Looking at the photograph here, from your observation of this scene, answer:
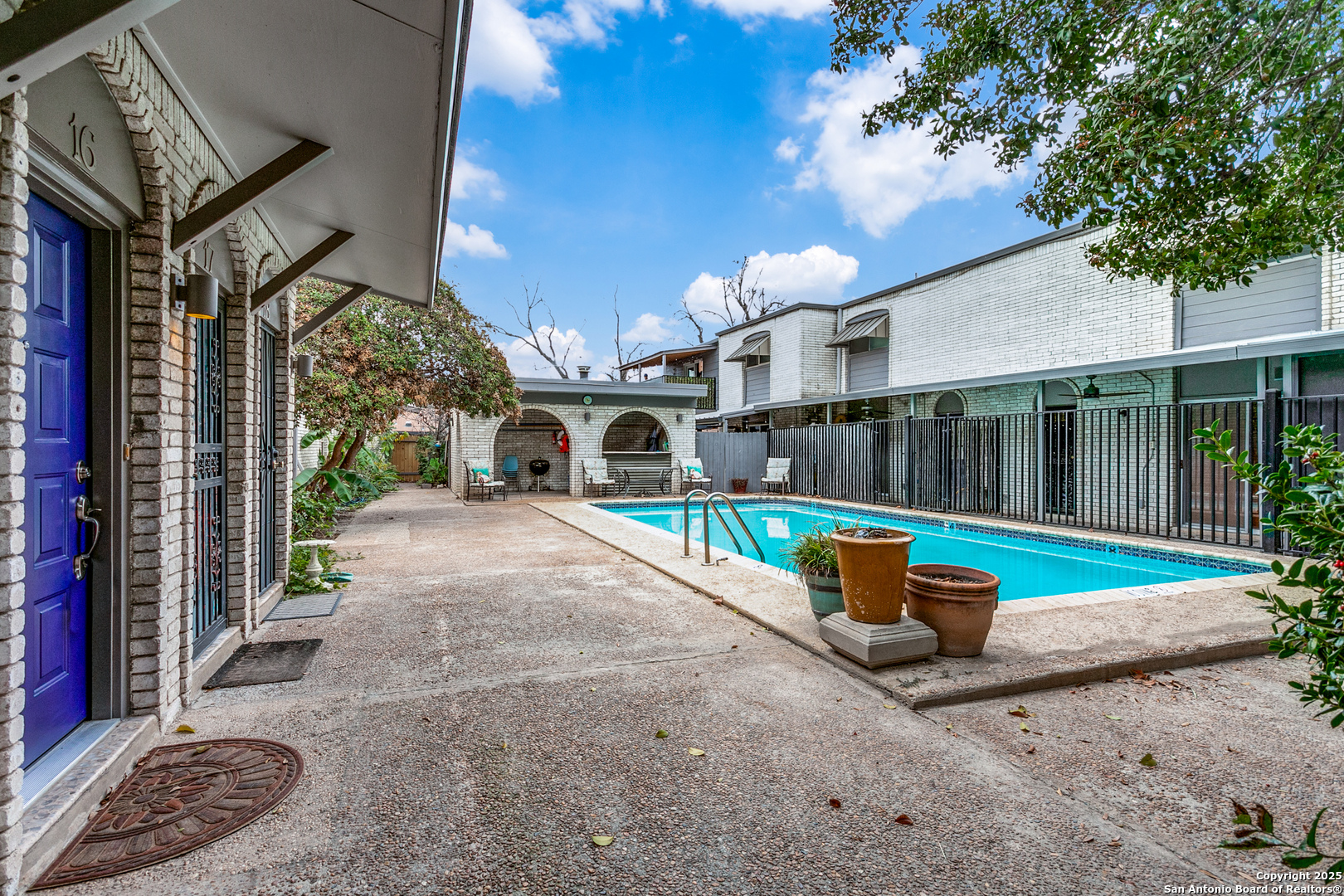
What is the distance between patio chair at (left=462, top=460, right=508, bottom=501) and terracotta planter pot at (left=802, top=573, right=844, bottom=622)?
34.5ft

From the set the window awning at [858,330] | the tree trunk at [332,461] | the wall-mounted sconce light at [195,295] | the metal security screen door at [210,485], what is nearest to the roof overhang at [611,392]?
the window awning at [858,330]

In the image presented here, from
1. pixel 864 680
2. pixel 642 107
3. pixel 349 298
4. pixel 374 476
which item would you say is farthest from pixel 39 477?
pixel 642 107

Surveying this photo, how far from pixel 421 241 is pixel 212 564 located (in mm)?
2531

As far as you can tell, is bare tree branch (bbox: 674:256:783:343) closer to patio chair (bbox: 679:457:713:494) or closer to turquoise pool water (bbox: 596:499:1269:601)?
patio chair (bbox: 679:457:713:494)

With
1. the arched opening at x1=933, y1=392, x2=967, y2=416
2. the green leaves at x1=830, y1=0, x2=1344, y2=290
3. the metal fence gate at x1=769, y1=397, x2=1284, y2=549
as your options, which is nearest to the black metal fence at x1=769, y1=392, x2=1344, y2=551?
the metal fence gate at x1=769, y1=397, x2=1284, y2=549

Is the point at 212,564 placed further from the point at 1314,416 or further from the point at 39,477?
the point at 1314,416

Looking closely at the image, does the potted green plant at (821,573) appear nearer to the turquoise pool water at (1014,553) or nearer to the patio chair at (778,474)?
the turquoise pool water at (1014,553)

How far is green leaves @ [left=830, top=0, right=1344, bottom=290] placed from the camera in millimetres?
3680

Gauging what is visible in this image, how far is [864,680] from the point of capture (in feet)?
11.0

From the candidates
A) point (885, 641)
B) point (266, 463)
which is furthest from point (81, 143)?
point (885, 641)

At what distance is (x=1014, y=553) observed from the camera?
8.86 metres

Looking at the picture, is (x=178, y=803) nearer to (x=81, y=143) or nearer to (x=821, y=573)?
(x=81, y=143)

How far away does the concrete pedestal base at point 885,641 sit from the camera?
341 cm

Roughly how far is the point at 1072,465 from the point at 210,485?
39.6 feet
